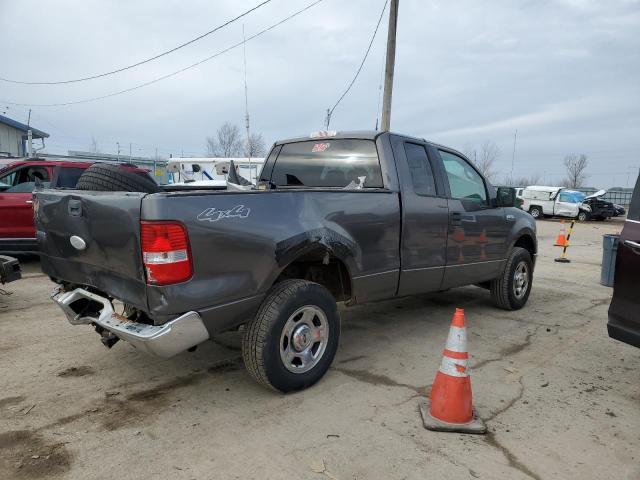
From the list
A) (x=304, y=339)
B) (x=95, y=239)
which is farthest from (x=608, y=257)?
(x=95, y=239)

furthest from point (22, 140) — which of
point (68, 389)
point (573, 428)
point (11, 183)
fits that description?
point (573, 428)

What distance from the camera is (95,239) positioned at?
300 centimetres

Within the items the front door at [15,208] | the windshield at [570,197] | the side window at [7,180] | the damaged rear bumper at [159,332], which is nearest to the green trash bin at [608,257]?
the damaged rear bumper at [159,332]

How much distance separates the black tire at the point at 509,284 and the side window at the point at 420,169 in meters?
1.82

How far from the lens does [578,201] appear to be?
28141 mm

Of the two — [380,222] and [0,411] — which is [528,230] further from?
[0,411]

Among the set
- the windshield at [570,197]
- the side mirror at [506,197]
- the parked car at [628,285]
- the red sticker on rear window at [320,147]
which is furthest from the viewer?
the windshield at [570,197]

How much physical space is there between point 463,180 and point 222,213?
3.16 m

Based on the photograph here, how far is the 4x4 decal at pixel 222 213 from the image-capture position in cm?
280

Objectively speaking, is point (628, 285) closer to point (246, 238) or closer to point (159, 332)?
point (246, 238)

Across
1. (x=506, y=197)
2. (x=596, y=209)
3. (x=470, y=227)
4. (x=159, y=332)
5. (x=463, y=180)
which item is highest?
(x=463, y=180)

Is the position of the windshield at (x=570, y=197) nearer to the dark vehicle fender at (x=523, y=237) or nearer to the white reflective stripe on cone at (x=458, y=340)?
the dark vehicle fender at (x=523, y=237)

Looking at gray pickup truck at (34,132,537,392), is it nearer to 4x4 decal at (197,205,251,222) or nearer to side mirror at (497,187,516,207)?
4x4 decal at (197,205,251,222)

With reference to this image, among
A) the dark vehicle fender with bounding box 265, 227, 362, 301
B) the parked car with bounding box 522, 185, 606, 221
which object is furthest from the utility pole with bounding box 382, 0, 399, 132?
the parked car with bounding box 522, 185, 606, 221
